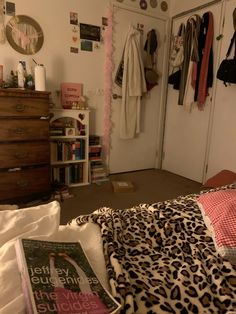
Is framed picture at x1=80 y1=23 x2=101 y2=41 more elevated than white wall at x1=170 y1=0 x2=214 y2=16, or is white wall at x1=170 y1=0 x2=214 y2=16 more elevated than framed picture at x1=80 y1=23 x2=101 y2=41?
white wall at x1=170 y1=0 x2=214 y2=16

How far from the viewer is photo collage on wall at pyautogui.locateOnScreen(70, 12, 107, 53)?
3018 millimetres

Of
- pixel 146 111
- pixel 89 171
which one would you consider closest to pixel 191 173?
pixel 146 111

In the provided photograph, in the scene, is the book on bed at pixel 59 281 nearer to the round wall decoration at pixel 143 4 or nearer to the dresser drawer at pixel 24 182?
the dresser drawer at pixel 24 182

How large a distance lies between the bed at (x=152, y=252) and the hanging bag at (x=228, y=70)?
1958 mm

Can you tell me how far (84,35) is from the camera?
309cm

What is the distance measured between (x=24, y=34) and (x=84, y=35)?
70cm

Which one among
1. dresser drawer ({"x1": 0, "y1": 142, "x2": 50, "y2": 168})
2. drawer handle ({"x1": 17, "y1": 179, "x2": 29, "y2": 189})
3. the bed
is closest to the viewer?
the bed

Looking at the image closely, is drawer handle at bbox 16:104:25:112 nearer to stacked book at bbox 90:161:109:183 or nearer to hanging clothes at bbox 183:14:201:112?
stacked book at bbox 90:161:109:183

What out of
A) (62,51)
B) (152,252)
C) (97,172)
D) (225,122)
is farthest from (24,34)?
(152,252)

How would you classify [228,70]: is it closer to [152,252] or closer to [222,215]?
[222,215]

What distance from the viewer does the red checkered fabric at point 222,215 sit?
0.93m

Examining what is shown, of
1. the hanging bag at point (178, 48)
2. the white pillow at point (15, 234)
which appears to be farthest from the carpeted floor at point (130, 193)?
the hanging bag at point (178, 48)

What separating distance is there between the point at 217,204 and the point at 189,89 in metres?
2.41

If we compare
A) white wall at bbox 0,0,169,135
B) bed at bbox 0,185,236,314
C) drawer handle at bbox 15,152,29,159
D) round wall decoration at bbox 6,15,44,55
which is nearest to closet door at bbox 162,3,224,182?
white wall at bbox 0,0,169,135
